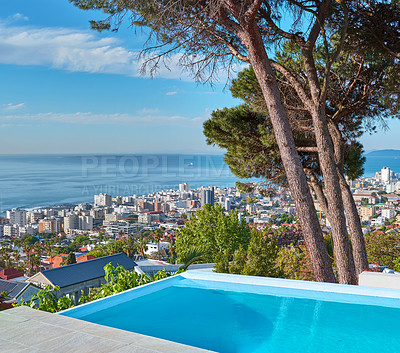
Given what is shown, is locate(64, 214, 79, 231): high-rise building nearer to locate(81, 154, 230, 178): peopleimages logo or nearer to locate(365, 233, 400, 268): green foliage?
locate(81, 154, 230, 178): peopleimages logo

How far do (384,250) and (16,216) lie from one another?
24.9 m

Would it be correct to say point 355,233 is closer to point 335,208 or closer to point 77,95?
point 335,208

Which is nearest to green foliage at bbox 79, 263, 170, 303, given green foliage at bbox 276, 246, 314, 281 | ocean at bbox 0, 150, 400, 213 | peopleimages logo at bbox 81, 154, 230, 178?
green foliage at bbox 276, 246, 314, 281

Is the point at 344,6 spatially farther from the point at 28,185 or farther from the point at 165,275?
the point at 28,185

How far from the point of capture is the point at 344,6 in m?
6.47

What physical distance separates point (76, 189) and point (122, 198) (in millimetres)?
5191

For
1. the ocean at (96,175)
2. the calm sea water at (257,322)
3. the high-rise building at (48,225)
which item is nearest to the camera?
the calm sea water at (257,322)

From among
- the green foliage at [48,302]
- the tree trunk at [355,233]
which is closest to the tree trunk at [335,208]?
the tree trunk at [355,233]

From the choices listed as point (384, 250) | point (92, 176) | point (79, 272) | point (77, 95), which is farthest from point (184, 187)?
point (79, 272)

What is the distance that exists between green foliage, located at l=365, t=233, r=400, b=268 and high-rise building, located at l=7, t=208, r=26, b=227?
78.4ft

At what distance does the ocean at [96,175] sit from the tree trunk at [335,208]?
24858 mm

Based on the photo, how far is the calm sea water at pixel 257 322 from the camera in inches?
142

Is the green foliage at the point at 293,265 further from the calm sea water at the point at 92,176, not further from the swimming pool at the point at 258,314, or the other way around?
the calm sea water at the point at 92,176

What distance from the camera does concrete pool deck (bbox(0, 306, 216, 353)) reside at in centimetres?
215
